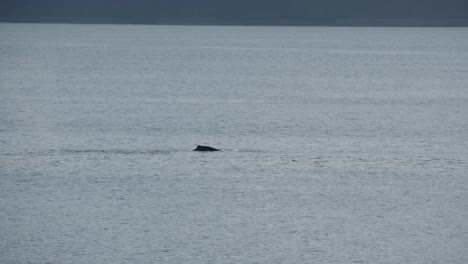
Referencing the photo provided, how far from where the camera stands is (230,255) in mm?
7680

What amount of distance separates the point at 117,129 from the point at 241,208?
23.3 ft

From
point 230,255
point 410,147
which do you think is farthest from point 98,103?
point 230,255

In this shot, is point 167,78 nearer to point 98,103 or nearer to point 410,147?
point 98,103

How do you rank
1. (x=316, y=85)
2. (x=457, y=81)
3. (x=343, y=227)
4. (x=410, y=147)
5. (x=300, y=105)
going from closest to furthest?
(x=343, y=227) → (x=410, y=147) → (x=300, y=105) → (x=316, y=85) → (x=457, y=81)

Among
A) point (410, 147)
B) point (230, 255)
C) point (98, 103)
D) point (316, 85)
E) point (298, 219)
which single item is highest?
point (316, 85)

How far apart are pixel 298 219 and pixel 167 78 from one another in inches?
994

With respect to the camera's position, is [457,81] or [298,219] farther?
[457,81]

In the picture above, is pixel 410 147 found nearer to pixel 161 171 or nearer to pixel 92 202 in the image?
pixel 161 171

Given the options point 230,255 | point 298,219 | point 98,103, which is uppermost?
point 98,103

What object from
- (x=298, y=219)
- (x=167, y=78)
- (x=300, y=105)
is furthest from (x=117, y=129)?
(x=167, y=78)

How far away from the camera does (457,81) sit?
33781 mm

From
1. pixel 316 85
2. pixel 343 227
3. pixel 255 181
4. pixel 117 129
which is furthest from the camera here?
pixel 316 85

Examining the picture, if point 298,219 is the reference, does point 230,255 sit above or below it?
below

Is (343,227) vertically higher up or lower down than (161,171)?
lower down
